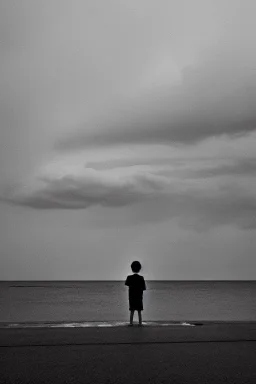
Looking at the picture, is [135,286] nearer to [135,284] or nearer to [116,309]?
[135,284]

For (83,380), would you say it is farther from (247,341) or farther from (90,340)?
(247,341)

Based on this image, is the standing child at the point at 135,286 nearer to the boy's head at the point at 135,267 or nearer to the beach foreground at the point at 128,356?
the boy's head at the point at 135,267

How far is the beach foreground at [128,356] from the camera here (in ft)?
19.1

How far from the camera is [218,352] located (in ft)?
25.8

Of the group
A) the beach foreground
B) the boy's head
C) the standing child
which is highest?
the boy's head

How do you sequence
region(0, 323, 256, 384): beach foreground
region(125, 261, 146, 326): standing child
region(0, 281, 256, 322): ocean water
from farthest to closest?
region(0, 281, 256, 322): ocean water → region(125, 261, 146, 326): standing child → region(0, 323, 256, 384): beach foreground

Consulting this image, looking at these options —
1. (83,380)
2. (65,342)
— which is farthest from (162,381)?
(65,342)

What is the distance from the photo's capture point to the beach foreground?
19.1 feet

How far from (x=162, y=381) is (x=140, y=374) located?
1.62 ft

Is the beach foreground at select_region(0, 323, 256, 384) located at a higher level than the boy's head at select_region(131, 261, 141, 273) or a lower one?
lower

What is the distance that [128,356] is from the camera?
24.4 ft

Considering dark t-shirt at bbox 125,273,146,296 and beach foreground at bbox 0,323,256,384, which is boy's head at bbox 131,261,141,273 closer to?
dark t-shirt at bbox 125,273,146,296

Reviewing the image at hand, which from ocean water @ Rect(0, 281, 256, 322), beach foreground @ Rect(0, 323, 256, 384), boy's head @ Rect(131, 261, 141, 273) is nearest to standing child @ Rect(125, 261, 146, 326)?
boy's head @ Rect(131, 261, 141, 273)

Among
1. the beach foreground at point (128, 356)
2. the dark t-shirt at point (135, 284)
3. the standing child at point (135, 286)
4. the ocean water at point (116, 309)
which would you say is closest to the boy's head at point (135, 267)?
the standing child at point (135, 286)
